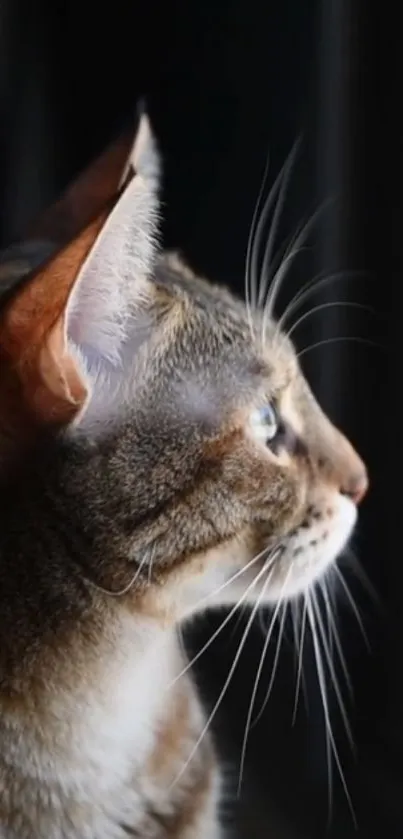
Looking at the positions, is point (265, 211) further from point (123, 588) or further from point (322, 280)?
point (123, 588)

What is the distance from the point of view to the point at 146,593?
70 centimetres

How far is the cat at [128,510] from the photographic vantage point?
0.67m

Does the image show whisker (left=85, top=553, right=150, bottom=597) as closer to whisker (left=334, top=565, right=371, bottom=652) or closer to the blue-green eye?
the blue-green eye

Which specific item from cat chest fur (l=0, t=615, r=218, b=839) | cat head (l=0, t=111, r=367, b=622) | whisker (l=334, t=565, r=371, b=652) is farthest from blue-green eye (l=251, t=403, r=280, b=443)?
whisker (l=334, t=565, r=371, b=652)

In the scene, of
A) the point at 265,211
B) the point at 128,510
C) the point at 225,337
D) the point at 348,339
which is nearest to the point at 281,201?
the point at 265,211

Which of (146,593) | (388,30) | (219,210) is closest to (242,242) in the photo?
(219,210)

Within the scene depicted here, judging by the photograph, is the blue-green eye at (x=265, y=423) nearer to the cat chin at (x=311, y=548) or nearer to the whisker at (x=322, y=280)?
the cat chin at (x=311, y=548)

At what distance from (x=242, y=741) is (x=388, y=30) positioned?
0.56 metres

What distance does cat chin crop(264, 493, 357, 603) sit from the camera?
2.45 feet

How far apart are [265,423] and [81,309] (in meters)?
0.16

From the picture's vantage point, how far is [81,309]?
626mm

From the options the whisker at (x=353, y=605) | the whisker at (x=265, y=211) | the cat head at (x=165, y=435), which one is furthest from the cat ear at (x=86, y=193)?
the whisker at (x=353, y=605)

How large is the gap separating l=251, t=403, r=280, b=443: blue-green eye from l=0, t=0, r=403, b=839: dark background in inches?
7.8

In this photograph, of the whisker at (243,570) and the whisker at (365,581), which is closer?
the whisker at (243,570)
